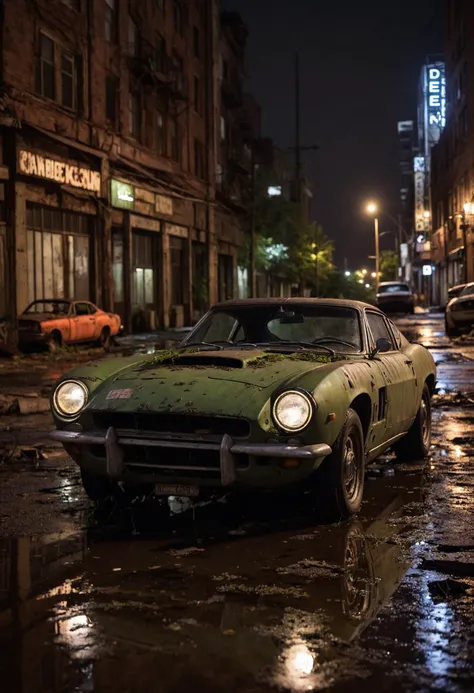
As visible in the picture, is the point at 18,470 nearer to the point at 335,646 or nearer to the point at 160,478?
the point at 160,478

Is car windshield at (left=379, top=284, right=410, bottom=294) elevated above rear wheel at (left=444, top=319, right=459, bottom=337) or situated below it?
above

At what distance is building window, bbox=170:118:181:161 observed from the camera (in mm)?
40250

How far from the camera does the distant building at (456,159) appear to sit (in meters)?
50.7

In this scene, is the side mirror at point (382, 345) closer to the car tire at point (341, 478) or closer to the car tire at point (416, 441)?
the car tire at point (341, 478)

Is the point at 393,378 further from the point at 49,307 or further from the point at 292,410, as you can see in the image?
the point at 49,307

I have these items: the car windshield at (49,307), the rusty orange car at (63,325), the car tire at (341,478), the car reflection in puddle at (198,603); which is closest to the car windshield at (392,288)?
the rusty orange car at (63,325)

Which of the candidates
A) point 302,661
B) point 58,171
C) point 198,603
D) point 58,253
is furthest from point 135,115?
point 302,661

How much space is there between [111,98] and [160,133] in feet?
19.0

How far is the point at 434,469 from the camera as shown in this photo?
7547mm

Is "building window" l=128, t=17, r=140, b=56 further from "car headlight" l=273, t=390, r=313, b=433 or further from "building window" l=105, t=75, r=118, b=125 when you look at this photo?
"car headlight" l=273, t=390, r=313, b=433

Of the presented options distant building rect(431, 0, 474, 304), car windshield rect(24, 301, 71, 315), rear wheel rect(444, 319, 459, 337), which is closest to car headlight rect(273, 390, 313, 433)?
car windshield rect(24, 301, 71, 315)

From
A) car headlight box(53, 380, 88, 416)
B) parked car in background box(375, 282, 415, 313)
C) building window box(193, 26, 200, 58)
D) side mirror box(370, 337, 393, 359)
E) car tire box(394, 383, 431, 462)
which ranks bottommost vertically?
car tire box(394, 383, 431, 462)

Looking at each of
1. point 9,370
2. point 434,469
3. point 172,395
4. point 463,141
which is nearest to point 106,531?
point 172,395

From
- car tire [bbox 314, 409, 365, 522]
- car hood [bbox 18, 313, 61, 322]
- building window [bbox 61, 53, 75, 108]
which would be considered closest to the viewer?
car tire [bbox 314, 409, 365, 522]
